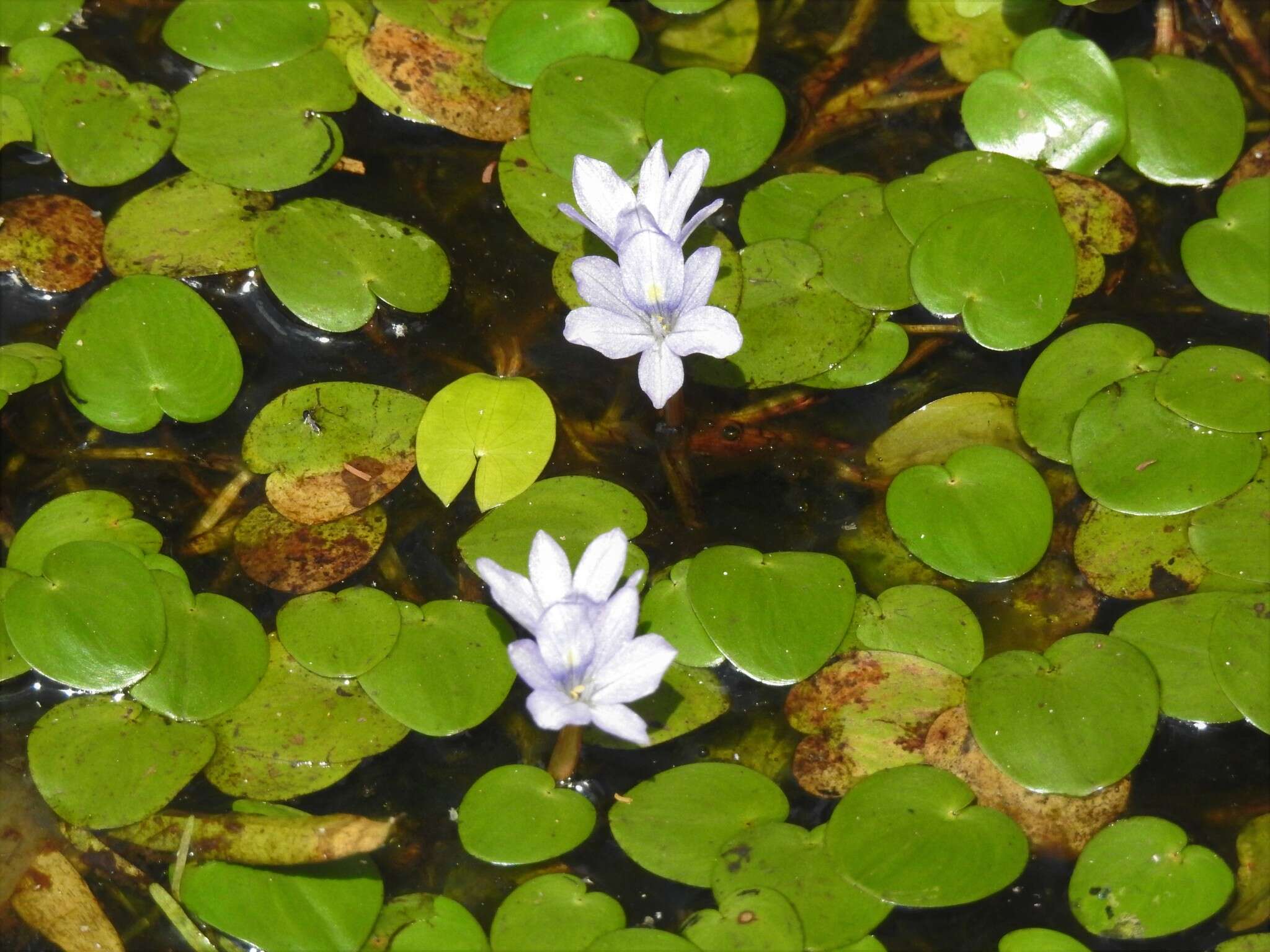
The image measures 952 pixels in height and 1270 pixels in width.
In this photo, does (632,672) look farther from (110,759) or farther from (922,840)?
(110,759)

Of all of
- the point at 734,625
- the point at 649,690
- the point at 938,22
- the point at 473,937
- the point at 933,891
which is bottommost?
the point at 473,937

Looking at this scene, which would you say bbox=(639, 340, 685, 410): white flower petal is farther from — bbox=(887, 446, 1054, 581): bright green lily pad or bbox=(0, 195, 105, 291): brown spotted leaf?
bbox=(0, 195, 105, 291): brown spotted leaf

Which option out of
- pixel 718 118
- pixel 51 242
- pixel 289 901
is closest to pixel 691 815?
pixel 289 901

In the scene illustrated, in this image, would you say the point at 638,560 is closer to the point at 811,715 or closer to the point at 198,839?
the point at 811,715

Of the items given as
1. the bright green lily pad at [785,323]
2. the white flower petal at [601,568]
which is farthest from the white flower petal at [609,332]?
the bright green lily pad at [785,323]

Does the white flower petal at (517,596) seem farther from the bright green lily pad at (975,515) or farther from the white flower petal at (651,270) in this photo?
the bright green lily pad at (975,515)

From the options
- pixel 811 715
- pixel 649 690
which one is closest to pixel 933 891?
pixel 811 715
